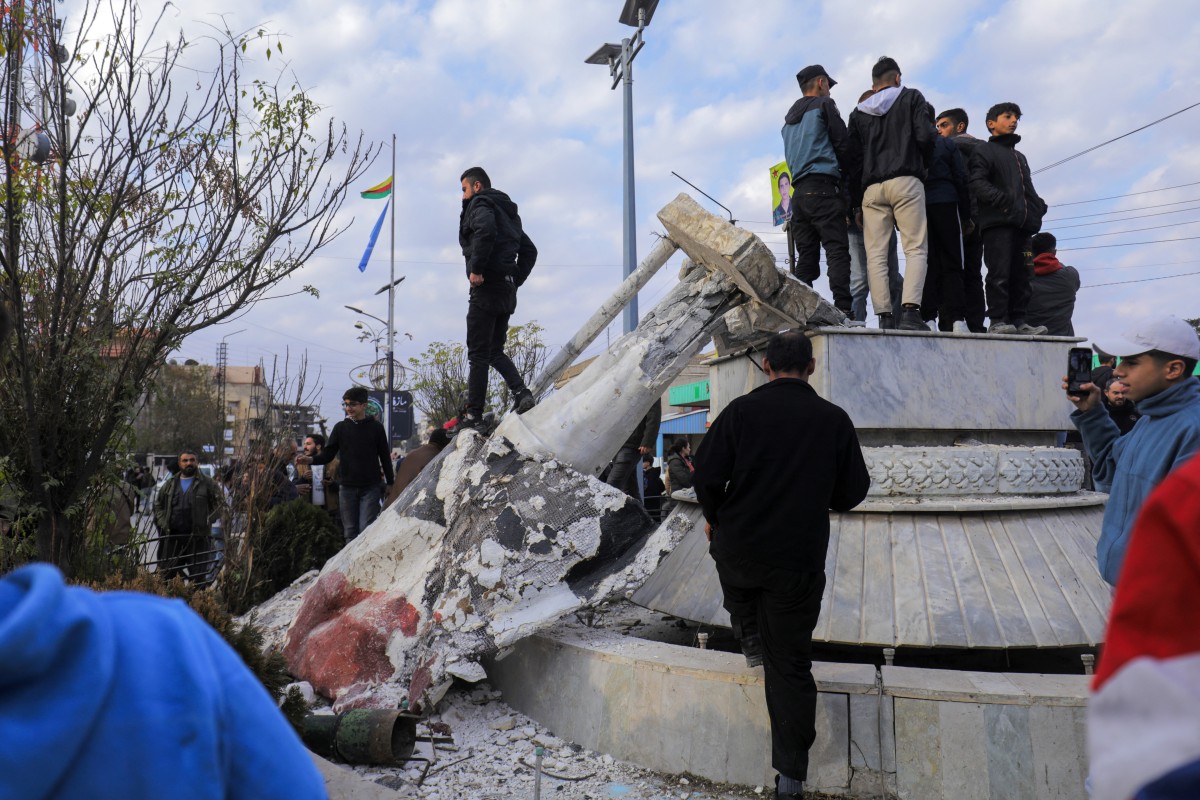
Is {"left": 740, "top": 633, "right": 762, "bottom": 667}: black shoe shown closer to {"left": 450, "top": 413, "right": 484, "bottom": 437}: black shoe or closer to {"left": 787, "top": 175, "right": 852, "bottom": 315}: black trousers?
{"left": 450, "top": 413, "right": 484, "bottom": 437}: black shoe

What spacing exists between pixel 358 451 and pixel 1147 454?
6250 mm

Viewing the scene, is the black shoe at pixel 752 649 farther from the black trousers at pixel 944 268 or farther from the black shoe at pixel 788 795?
the black trousers at pixel 944 268

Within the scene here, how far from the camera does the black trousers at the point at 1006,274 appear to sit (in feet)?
21.1

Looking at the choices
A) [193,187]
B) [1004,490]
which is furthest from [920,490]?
[193,187]

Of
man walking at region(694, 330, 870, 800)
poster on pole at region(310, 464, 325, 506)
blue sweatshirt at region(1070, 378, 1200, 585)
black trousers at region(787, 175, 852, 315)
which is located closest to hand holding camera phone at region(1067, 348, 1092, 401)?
blue sweatshirt at region(1070, 378, 1200, 585)

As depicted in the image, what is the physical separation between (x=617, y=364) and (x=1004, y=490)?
7.87ft

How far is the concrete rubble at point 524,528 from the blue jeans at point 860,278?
1.06 meters

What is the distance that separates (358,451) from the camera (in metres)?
7.78

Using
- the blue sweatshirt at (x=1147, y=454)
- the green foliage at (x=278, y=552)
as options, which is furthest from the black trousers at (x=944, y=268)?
the green foliage at (x=278, y=552)

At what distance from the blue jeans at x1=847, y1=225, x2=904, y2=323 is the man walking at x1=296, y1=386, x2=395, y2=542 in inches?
162

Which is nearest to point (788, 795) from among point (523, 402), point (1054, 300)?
point (523, 402)

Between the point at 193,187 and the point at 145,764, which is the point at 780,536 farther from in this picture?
the point at 193,187

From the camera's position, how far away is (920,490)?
5008mm

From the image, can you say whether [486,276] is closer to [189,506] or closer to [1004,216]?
[1004,216]
